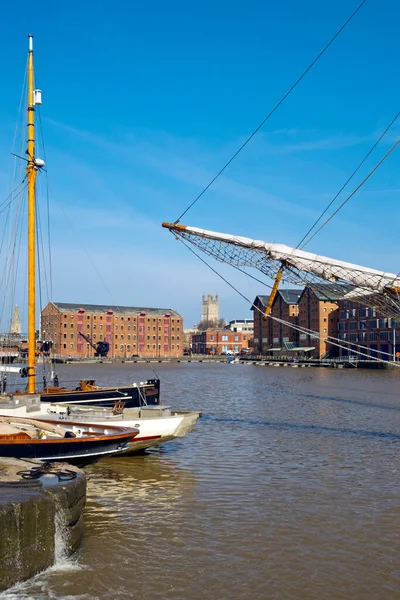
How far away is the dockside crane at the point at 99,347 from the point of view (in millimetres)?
175375

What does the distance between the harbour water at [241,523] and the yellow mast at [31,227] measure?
7.42 m

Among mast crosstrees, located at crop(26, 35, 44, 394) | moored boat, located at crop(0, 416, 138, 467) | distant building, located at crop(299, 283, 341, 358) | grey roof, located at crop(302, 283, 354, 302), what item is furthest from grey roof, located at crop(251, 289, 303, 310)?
moored boat, located at crop(0, 416, 138, 467)

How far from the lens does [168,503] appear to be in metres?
16.6

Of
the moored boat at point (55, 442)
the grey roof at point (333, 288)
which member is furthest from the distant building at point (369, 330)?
the moored boat at point (55, 442)

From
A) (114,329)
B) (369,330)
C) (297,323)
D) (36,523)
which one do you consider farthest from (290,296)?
(36,523)

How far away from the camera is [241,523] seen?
14750 millimetres

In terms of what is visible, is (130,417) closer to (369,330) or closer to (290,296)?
(369,330)

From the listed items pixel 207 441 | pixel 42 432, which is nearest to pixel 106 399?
pixel 207 441

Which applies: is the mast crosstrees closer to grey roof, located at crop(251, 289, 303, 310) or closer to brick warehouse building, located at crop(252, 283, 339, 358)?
brick warehouse building, located at crop(252, 283, 339, 358)

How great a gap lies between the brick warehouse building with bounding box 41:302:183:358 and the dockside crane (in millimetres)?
661

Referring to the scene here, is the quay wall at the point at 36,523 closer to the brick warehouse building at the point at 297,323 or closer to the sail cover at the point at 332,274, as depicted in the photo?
the sail cover at the point at 332,274

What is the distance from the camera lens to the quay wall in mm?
10508

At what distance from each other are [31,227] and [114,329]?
15663cm

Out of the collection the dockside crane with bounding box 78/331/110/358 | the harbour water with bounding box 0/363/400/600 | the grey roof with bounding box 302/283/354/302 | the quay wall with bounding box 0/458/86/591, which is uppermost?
the grey roof with bounding box 302/283/354/302
